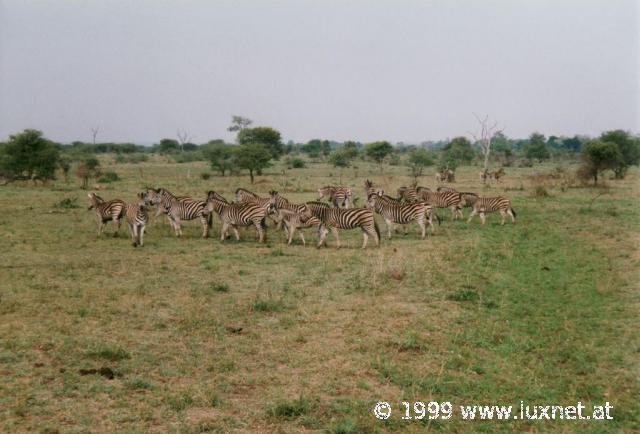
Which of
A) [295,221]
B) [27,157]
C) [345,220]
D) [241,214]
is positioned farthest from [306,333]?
[27,157]

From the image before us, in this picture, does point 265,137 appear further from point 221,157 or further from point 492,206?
point 492,206

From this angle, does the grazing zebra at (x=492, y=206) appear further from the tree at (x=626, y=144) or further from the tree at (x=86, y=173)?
the tree at (x=626, y=144)

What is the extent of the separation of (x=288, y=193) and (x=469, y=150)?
131 ft

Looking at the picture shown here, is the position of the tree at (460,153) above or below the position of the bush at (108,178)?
above

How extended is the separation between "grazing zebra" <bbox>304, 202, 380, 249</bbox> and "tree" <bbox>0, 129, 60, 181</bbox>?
23029 mm

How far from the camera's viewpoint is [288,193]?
97.2 ft

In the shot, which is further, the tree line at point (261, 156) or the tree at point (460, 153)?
the tree at point (460, 153)

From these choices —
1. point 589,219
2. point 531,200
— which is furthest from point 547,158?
point 589,219

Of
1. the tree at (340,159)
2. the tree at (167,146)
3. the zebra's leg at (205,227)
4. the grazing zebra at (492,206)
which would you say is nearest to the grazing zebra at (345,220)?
the zebra's leg at (205,227)

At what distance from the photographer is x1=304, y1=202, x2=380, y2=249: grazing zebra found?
1512cm

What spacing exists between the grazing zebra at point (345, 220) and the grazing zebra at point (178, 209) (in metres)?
3.37

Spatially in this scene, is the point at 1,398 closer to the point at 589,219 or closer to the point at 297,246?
the point at 297,246

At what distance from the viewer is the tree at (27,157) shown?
32.1 meters

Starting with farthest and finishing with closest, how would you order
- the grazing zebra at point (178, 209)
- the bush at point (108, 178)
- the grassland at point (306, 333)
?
the bush at point (108, 178), the grazing zebra at point (178, 209), the grassland at point (306, 333)
